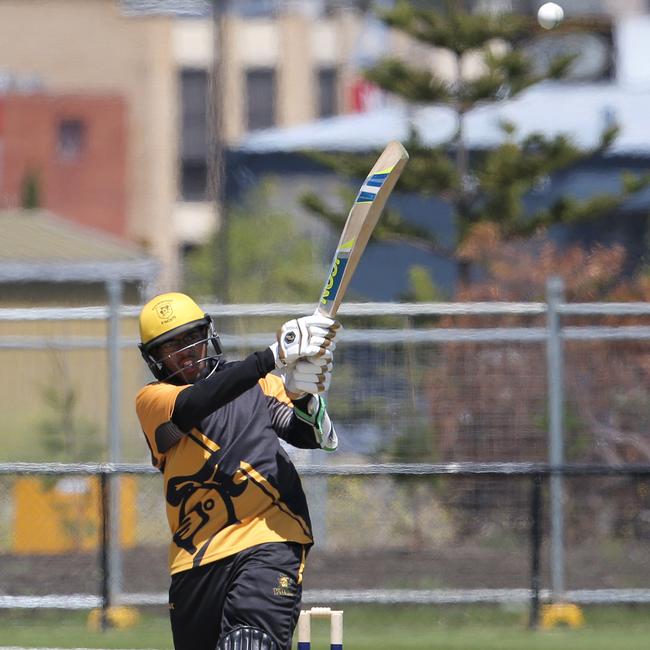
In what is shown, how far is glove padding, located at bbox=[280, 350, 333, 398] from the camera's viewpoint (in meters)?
5.61

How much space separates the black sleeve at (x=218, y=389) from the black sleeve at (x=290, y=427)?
0.33 metres

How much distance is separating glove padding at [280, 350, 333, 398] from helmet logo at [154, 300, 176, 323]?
1.80ft

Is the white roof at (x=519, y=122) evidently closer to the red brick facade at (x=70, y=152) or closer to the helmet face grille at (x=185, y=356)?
the helmet face grille at (x=185, y=356)

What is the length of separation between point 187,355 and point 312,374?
0.62 metres

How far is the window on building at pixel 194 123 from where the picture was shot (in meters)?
60.6

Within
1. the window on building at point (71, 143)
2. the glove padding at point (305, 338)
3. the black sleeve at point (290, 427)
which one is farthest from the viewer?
the window on building at point (71, 143)

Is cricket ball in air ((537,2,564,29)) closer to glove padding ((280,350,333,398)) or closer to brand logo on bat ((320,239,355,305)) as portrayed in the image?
brand logo on bat ((320,239,355,305))

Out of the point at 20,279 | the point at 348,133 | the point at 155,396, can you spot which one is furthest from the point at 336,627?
the point at 348,133

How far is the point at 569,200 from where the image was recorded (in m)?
17.8

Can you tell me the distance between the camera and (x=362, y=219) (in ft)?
18.3

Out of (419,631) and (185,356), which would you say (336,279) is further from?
(419,631)

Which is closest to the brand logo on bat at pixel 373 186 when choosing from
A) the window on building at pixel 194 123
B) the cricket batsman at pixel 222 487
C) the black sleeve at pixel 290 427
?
the cricket batsman at pixel 222 487

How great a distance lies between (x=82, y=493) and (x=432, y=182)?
7496mm

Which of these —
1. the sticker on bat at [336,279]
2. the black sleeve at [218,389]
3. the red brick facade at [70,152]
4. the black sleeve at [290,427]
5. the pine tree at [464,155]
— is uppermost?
the red brick facade at [70,152]
